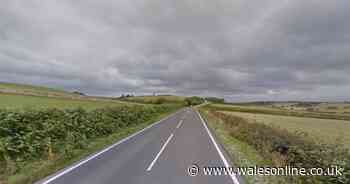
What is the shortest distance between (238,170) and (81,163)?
17.9 ft

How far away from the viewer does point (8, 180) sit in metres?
5.43

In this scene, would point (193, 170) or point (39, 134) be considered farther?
point (39, 134)

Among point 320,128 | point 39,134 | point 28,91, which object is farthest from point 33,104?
point 28,91

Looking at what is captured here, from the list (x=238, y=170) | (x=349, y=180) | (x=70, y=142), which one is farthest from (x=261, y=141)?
(x=70, y=142)

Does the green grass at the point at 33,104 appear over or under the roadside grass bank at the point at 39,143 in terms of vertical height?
over

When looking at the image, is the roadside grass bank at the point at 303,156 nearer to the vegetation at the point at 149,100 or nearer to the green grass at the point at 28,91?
the green grass at the point at 28,91

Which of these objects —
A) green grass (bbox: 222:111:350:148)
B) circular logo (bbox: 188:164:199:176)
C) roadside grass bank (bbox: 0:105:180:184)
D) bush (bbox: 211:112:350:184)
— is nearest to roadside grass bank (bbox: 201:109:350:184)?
bush (bbox: 211:112:350:184)

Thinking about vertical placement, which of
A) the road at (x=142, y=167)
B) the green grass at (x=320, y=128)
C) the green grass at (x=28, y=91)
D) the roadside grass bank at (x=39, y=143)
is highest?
the green grass at (x=28, y=91)

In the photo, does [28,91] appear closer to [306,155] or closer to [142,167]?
[142,167]

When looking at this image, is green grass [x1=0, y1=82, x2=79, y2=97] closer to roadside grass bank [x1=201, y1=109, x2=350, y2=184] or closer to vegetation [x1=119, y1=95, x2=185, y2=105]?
vegetation [x1=119, y1=95, x2=185, y2=105]

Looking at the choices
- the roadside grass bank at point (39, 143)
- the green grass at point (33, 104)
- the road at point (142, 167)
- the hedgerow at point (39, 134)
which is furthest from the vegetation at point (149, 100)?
the road at point (142, 167)

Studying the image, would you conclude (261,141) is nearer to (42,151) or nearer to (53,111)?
(42,151)

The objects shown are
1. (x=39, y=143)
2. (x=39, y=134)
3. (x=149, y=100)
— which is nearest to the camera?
(x=39, y=143)

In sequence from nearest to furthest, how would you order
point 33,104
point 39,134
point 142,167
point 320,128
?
1. point 142,167
2. point 39,134
3. point 33,104
4. point 320,128
